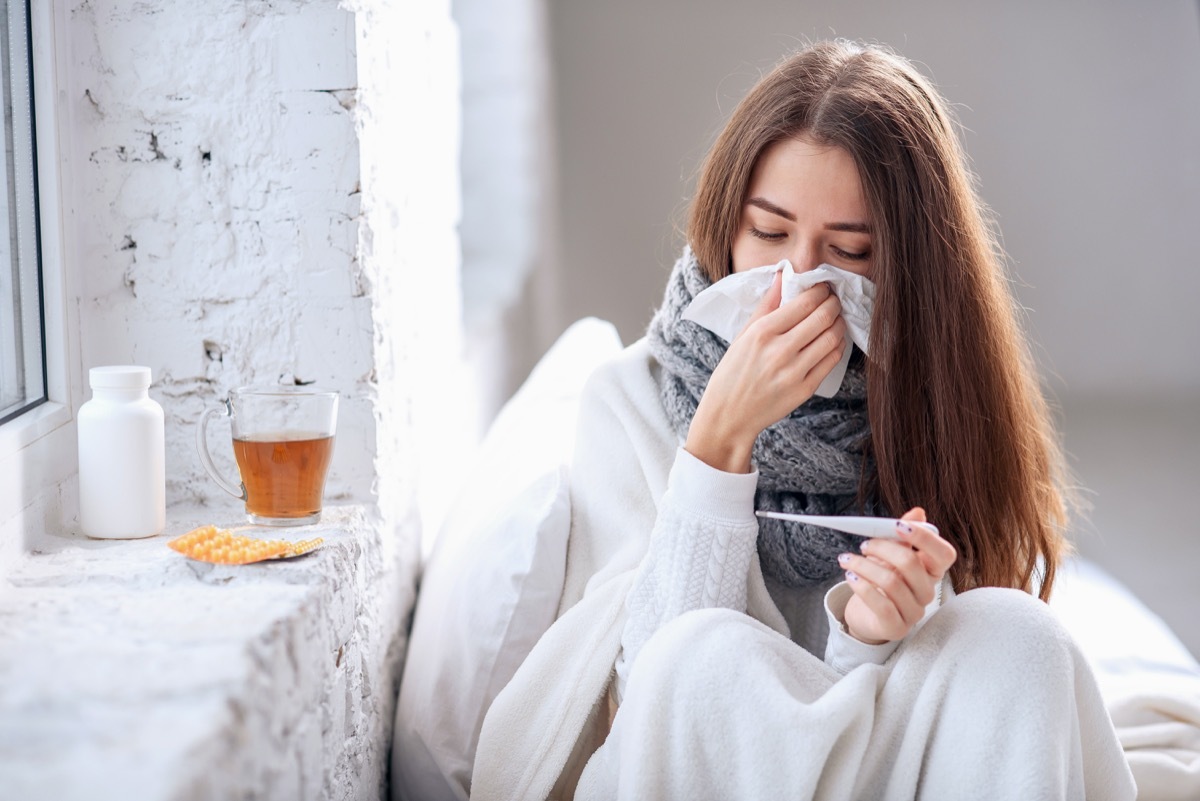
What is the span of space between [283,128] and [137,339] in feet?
1.05

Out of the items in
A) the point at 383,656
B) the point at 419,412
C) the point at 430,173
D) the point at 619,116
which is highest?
the point at 619,116

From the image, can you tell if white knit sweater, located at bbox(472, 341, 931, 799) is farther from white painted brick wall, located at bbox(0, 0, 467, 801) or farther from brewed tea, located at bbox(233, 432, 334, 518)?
brewed tea, located at bbox(233, 432, 334, 518)

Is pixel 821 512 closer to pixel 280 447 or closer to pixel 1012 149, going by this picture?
pixel 280 447

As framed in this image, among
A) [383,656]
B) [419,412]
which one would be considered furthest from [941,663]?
[419,412]

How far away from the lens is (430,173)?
1901mm

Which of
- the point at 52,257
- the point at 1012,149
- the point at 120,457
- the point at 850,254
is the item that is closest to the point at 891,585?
the point at 850,254

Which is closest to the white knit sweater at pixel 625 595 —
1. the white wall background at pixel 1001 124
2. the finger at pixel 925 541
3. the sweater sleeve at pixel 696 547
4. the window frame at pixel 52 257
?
the sweater sleeve at pixel 696 547

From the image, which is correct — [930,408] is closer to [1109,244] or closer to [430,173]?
[430,173]

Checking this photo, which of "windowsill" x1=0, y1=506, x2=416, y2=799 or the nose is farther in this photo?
the nose

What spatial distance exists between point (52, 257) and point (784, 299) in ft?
2.85

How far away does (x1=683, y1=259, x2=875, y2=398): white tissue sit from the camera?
4.17 ft

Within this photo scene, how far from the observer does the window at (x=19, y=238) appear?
113 centimetres

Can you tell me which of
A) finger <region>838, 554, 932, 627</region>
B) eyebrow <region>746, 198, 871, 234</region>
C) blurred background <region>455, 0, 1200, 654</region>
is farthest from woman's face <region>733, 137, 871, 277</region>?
blurred background <region>455, 0, 1200, 654</region>

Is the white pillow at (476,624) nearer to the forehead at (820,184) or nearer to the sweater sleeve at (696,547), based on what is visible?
the sweater sleeve at (696,547)
